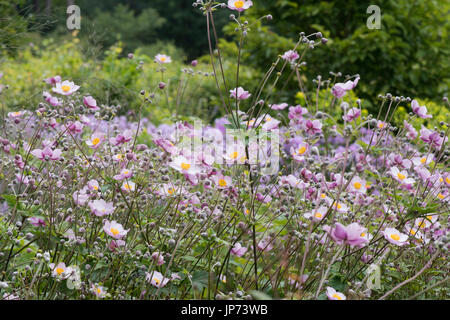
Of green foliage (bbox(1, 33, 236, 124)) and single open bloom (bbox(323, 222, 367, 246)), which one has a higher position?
single open bloom (bbox(323, 222, 367, 246))

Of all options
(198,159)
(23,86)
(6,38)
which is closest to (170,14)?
(23,86)

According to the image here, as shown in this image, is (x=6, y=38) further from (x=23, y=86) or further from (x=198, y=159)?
(x=23, y=86)

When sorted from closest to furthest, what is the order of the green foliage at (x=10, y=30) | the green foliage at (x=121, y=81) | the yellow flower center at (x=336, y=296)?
the yellow flower center at (x=336, y=296) < the green foliage at (x=10, y=30) < the green foliage at (x=121, y=81)

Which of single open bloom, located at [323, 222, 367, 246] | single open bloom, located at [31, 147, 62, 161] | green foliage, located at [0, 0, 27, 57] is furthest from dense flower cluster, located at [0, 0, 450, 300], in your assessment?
green foliage, located at [0, 0, 27, 57]

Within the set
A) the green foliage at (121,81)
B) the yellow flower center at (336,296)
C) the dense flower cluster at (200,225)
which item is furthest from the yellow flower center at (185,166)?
the green foliage at (121,81)

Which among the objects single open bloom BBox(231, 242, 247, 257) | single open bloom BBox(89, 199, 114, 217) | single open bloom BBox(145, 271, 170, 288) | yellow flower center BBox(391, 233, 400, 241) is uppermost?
yellow flower center BBox(391, 233, 400, 241)

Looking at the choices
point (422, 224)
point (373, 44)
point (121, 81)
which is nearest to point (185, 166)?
point (422, 224)

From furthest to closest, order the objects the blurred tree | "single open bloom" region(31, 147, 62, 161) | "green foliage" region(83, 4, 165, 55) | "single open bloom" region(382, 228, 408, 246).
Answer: "green foliage" region(83, 4, 165, 55) → the blurred tree → "single open bloom" region(31, 147, 62, 161) → "single open bloom" region(382, 228, 408, 246)

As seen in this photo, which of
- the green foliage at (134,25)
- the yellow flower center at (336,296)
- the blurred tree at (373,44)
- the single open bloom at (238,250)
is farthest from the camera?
the green foliage at (134,25)

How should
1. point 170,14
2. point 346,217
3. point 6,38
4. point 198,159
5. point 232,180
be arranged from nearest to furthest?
point 198,159 → point 346,217 → point 232,180 → point 6,38 → point 170,14

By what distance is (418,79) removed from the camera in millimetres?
5254

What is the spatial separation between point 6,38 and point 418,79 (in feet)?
14.3

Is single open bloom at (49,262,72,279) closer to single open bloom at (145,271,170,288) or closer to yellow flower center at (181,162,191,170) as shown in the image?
single open bloom at (145,271,170,288)

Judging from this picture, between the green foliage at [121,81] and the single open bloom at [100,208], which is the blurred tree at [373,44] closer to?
the green foliage at [121,81]
